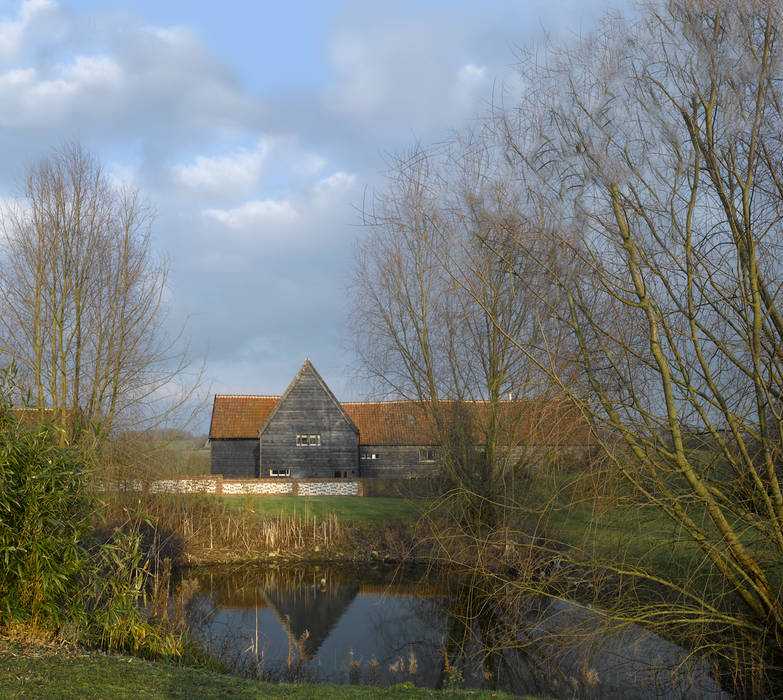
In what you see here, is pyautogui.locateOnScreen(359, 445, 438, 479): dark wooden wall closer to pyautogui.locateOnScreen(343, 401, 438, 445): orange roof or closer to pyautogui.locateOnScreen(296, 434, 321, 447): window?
pyautogui.locateOnScreen(296, 434, 321, 447): window

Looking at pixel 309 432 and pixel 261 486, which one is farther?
pixel 309 432

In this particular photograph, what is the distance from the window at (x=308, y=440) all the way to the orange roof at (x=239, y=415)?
2.38 m

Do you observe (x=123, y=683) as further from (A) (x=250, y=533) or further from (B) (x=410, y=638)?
(A) (x=250, y=533)

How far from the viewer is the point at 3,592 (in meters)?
7.28

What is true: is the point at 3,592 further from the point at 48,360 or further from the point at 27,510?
the point at 48,360

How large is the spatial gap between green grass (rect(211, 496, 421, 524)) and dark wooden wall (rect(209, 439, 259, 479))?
8.12 m

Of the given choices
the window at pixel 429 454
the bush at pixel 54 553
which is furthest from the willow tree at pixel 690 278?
the window at pixel 429 454

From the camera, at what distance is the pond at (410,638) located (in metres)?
8.06

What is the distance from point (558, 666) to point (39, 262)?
39.6 feet

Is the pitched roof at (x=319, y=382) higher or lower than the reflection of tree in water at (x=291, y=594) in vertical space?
higher

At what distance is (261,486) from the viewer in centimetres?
2675

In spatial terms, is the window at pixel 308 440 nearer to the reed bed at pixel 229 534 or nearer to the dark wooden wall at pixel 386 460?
the dark wooden wall at pixel 386 460

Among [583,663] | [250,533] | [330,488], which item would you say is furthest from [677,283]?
[330,488]

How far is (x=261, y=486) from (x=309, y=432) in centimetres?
587
